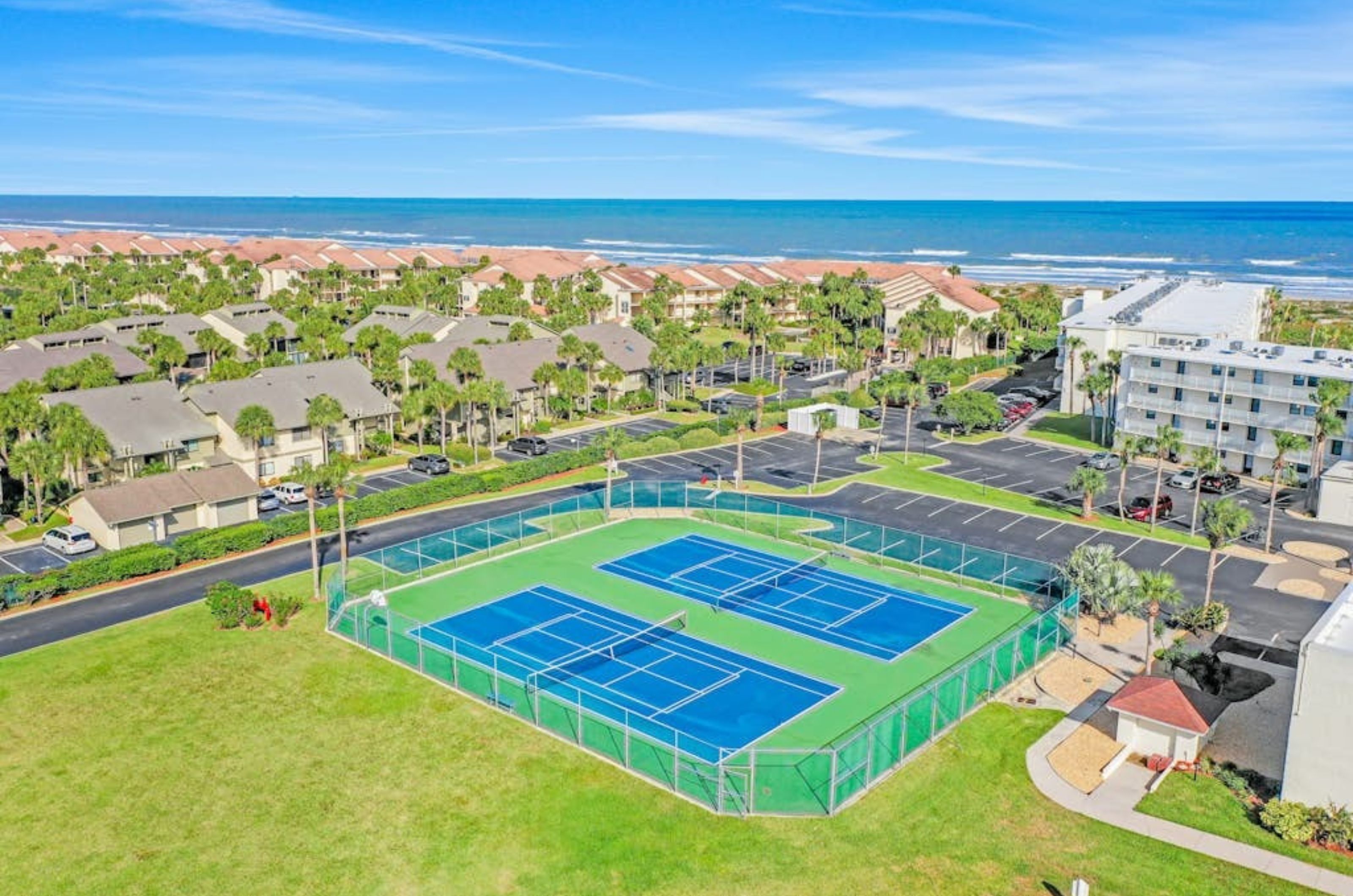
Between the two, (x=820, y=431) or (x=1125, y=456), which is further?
(x=820, y=431)

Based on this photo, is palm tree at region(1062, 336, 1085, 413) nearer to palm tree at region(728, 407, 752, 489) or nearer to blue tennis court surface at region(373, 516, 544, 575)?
palm tree at region(728, 407, 752, 489)

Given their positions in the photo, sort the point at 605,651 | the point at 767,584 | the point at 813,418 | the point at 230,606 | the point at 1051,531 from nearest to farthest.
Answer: the point at 605,651, the point at 230,606, the point at 767,584, the point at 1051,531, the point at 813,418

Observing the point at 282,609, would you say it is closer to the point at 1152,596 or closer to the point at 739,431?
the point at 739,431

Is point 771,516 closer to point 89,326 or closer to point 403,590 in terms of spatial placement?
point 403,590

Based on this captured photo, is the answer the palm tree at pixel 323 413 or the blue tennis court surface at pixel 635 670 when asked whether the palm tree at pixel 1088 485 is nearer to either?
the blue tennis court surface at pixel 635 670

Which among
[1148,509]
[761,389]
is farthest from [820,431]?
Answer: [761,389]

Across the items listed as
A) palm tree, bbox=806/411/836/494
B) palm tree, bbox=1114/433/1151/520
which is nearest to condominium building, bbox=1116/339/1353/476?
palm tree, bbox=1114/433/1151/520
